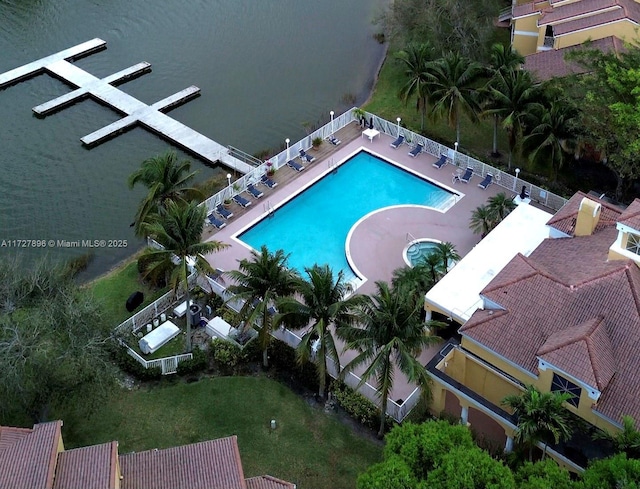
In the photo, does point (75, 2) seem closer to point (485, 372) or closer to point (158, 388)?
point (158, 388)

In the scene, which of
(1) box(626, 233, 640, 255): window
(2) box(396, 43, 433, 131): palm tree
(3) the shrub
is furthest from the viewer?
(2) box(396, 43, 433, 131): palm tree

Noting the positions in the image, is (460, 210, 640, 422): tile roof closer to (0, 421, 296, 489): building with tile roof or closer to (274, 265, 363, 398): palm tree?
(274, 265, 363, 398): palm tree

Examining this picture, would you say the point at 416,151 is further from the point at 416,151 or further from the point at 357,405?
the point at 357,405

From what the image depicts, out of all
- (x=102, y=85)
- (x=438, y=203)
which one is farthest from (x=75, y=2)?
(x=438, y=203)

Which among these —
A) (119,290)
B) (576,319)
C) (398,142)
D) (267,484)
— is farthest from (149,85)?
(576,319)

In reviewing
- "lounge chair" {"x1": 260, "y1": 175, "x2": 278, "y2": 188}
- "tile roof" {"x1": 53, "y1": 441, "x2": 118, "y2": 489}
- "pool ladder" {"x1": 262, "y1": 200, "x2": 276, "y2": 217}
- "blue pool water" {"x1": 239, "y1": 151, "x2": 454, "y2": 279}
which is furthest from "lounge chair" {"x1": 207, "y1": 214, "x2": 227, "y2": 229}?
"tile roof" {"x1": 53, "y1": 441, "x2": 118, "y2": 489}

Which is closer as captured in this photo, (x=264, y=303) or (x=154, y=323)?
(x=264, y=303)
